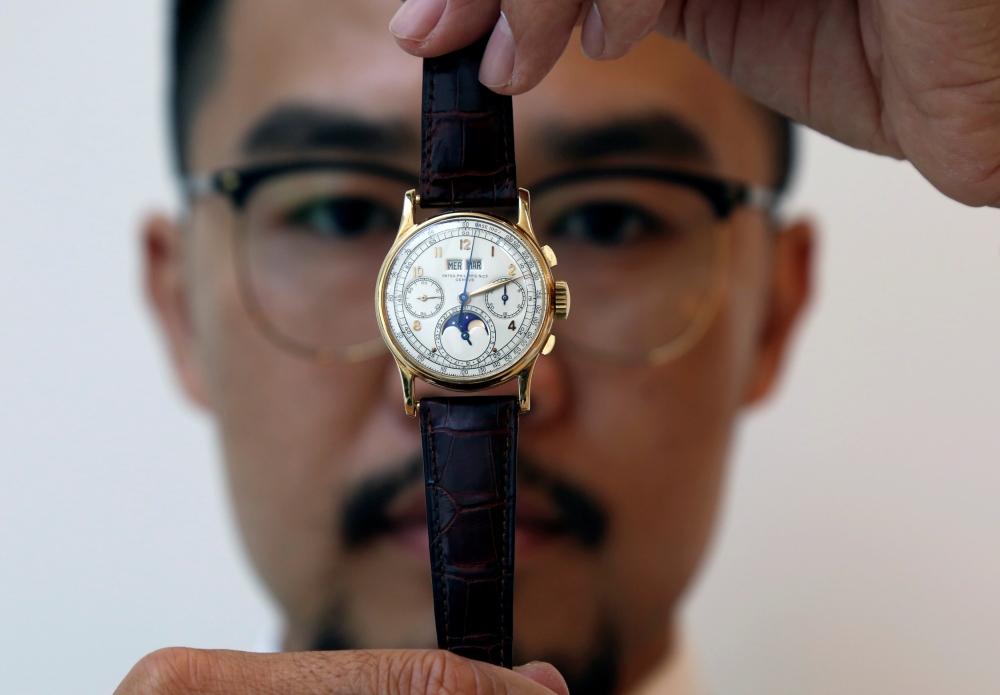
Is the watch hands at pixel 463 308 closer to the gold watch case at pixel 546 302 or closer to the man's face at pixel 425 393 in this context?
the gold watch case at pixel 546 302

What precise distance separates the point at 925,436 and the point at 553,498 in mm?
645

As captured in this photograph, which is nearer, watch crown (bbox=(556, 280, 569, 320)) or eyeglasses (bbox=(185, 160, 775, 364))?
watch crown (bbox=(556, 280, 569, 320))

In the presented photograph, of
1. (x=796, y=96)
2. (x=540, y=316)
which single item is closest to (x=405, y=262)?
(x=540, y=316)

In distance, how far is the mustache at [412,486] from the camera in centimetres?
120

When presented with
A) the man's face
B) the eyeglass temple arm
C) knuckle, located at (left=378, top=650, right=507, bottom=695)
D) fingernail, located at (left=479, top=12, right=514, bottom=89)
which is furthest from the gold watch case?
the eyeglass temple arm

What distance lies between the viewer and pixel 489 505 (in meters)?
0.78

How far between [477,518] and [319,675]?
0.67ft

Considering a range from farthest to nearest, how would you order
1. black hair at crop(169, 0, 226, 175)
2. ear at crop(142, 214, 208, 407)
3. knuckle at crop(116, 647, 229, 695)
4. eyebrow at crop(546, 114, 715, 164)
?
ear at crop(142, 214, 208, 407) < black hair at crop(169, 0, 226, 175) < eyebrow at crop(546, 114, 715, 164) < knuckle at crop(116, 647, 229, 695)

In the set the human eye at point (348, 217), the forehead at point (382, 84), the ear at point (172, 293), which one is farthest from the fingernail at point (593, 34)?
the ear at point (172, 293)

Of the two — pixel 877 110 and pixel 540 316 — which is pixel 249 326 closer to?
pixel 540 316

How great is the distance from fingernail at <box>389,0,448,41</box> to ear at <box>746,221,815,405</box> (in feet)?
2.78

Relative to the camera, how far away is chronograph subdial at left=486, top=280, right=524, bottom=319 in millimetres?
750

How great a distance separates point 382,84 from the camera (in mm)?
1164

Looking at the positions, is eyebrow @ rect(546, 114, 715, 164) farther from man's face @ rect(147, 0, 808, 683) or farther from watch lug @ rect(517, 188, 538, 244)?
watch lug @ rect(517, 188, 538, 244)
